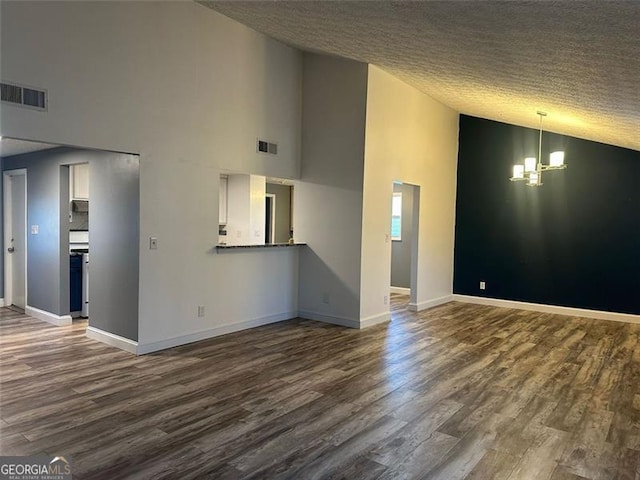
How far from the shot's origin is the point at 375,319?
19.7 ft

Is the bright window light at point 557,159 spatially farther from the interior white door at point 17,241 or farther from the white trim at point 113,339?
the interior white door at point 17,241

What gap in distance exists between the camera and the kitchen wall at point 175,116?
3.71 meters

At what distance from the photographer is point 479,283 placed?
7.79m

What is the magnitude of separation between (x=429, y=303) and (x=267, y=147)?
3628 mm

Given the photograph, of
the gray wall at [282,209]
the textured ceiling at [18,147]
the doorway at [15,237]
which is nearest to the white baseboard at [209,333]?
the textured ceiling at [18,147]

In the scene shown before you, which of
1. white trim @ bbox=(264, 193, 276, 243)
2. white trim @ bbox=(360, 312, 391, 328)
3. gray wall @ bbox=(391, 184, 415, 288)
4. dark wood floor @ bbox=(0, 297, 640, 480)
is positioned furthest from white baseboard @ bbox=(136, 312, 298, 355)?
white trim @ bbox=(264, 193, 276, 243)

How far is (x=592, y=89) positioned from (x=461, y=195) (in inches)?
173

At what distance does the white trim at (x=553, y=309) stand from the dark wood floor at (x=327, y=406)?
1.61 m

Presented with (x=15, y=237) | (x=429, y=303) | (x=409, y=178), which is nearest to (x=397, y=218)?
(x=429, y=303)

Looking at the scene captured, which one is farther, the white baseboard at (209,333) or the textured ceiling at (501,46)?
the white baseboard at (209,333)

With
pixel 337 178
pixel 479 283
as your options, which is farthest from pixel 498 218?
pixel 337 178

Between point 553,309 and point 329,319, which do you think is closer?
point 329,319

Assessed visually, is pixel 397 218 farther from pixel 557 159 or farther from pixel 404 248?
pixel 557 159

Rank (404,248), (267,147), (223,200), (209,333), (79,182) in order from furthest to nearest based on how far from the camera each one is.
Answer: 1. (404,248)
2. (223,200)
3. (79,182)
4. (267,147)
5. (209,333)
